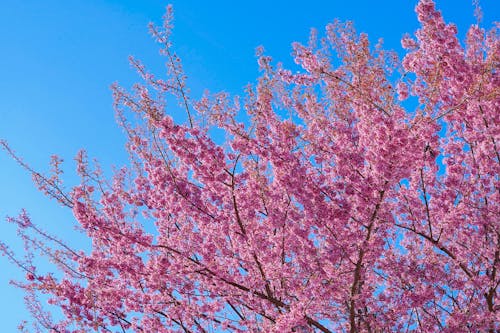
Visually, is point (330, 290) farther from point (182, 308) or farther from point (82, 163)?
point (82, 163)

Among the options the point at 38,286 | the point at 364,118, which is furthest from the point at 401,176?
the point at 38,286

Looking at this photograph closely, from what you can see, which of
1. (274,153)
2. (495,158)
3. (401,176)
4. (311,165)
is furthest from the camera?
(495,158)

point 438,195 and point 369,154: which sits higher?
point 438,195

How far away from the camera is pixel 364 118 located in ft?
24.1

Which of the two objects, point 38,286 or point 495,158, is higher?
point 495,158

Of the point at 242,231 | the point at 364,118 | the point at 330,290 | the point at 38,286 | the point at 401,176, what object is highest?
the point at 364,118

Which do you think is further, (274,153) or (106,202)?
(106,202)

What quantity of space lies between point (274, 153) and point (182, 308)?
8.63ft

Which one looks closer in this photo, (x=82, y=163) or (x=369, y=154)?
(x=369, y=154)

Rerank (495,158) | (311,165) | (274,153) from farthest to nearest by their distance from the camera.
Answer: (495,158)
(311,165)
(274,153)

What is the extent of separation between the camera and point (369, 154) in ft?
22.3

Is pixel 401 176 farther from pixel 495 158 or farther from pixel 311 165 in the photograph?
pixel 495 158

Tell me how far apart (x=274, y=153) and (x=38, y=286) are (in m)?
3.76

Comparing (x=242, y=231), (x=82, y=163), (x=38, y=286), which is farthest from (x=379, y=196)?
(x=38, y=286)
